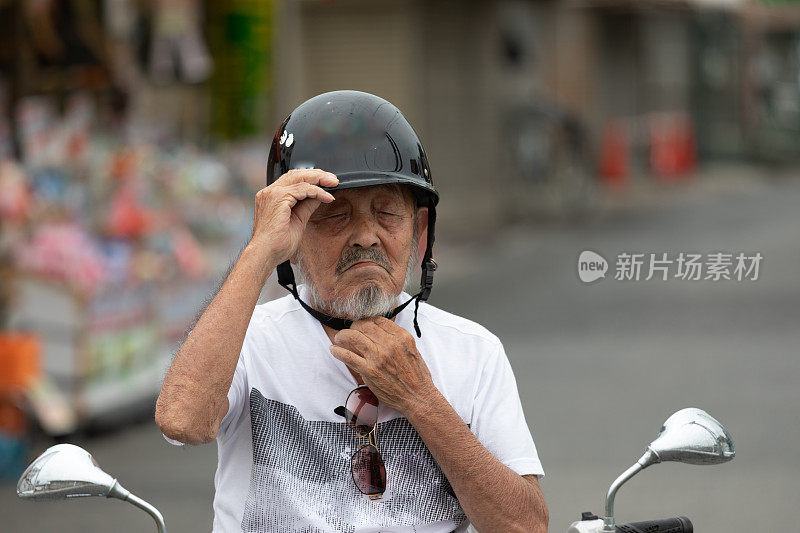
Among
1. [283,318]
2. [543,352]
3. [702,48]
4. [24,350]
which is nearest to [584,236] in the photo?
[543,352]

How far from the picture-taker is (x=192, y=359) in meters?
2.24

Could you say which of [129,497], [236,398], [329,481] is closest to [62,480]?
[129,497]

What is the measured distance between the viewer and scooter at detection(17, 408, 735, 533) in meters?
2.17

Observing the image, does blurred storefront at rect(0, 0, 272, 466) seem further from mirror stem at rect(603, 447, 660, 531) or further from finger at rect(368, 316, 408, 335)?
mirror stem at rect(603, 447, 660, 531)

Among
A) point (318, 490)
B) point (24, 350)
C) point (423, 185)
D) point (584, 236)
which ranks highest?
point (423, 185)

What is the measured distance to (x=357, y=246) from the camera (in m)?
2.46

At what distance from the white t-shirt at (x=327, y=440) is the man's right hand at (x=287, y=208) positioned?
278 mm

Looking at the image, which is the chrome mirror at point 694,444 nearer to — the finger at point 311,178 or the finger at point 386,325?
the finger at point 386,325

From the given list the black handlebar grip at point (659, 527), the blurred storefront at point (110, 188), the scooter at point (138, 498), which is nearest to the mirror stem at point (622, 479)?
the scooter at point (138, 498)

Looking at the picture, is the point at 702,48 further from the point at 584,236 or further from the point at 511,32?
the point at 584,236

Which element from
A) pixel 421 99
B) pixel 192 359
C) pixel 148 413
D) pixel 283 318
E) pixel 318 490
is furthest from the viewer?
pixel 421 99

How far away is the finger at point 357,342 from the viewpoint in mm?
2338

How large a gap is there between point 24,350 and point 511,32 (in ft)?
53.9

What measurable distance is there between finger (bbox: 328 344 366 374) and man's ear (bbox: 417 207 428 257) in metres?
0.40
